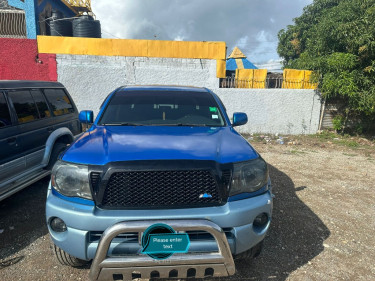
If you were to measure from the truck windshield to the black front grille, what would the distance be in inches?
42.5

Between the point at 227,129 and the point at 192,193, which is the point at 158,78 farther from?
the point at 192,193

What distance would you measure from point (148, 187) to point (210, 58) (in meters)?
7.94

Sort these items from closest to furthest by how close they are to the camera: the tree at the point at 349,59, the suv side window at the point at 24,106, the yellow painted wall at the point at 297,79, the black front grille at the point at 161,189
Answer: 1. the black front grille at the point at 161,189
2. the suv side window at the point at 24,106
3. the tree at the point at 349,59
4. the yellow painted wall at the point at 297,79

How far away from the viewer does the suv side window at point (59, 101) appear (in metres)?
4.32

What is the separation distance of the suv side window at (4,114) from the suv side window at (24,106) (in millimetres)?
136

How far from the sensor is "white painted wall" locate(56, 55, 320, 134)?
8758 mm

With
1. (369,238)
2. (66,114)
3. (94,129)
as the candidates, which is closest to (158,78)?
(66,114)

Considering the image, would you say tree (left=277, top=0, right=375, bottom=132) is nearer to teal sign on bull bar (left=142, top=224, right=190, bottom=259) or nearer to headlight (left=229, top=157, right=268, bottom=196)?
headlight (left=229, top=157, right=268, bottom=196)

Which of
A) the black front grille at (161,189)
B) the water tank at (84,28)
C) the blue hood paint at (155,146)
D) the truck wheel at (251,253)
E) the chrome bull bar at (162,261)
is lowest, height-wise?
the truck wheel at (251,253)

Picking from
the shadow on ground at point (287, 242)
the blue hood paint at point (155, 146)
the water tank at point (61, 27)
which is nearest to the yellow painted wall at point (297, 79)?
the shadow on ground at point (287, 242)

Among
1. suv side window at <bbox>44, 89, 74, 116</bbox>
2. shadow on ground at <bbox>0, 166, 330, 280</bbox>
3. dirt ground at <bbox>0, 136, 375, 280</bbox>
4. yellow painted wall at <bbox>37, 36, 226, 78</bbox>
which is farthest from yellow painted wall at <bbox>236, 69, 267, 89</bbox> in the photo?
suv side window at <bbox>44, 89, 74, 116</bbox>

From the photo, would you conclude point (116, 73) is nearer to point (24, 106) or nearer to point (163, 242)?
point (24, 106)

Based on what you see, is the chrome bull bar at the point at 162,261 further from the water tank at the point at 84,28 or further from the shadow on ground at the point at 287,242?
the water tank at the point at 84,28

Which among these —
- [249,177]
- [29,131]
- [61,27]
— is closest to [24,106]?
[29,131]
